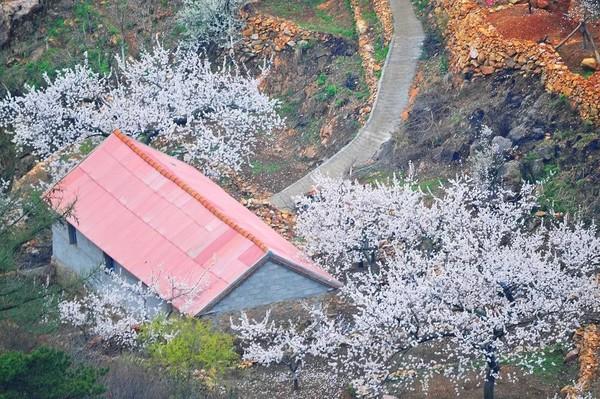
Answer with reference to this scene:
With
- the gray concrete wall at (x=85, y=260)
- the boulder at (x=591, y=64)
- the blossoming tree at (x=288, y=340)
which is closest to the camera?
the blossoming tree at (x=288, y=340)

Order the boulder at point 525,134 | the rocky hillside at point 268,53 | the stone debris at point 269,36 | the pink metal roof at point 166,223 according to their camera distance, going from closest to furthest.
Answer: the pink metal roof at point 166,223
the boulder at point 525,134
the rocky hillside at point 268,53
the stone debris at point 269,36

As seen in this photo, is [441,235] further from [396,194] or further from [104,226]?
[104,226]

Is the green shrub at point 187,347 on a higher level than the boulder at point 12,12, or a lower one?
higher

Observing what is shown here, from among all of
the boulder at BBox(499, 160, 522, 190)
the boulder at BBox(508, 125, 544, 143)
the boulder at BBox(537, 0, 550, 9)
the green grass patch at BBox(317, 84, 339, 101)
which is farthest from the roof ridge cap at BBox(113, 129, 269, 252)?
the boulder at BBox(537, 0, 550, 9)

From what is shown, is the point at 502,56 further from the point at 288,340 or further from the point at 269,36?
the point at 288,340

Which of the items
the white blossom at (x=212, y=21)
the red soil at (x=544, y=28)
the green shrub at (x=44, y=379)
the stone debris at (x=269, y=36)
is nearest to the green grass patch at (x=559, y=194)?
the red soil at (x=544, y=28)

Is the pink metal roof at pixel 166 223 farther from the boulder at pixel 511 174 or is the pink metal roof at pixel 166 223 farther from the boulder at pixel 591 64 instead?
the boulder at pixel 591 64
